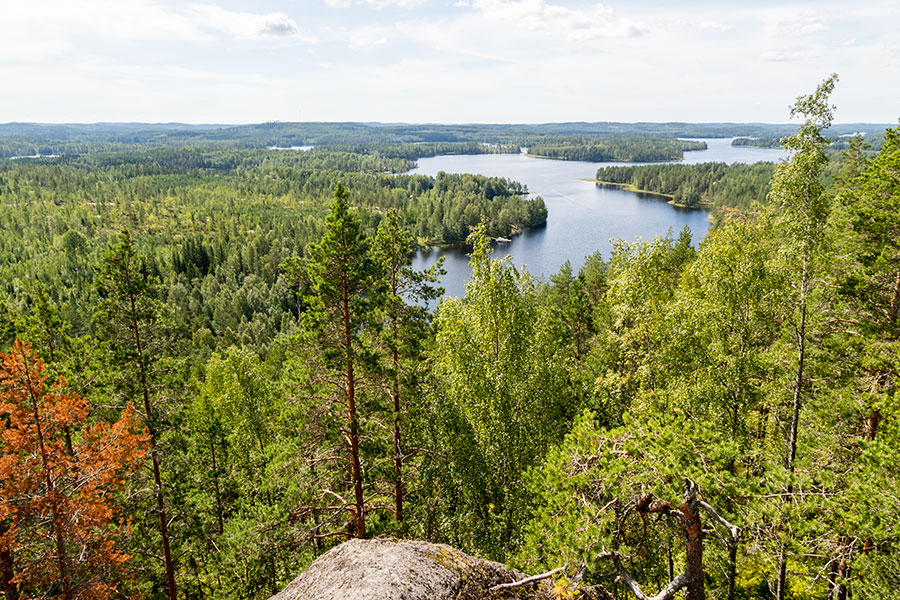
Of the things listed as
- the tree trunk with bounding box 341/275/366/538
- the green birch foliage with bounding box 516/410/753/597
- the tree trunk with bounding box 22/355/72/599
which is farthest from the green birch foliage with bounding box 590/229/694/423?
the tree trunk with bounding box 22/355/72/599

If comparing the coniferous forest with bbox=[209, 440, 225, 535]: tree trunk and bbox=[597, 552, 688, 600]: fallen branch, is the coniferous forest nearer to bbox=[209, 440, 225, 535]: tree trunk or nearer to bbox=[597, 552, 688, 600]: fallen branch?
bbox=[597, 552, 688, 600]: fallen branch

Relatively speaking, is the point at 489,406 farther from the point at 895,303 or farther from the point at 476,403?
the point at 895,303

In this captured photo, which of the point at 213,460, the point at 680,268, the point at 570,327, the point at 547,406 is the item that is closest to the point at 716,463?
the point at 547,406

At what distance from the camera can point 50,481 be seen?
31.9ft

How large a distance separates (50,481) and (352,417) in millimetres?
6016

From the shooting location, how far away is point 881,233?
1278 centimetres

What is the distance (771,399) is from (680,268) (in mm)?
27769

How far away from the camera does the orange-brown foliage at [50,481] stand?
9.40 m

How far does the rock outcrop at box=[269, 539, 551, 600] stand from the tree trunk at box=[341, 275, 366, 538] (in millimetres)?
4779

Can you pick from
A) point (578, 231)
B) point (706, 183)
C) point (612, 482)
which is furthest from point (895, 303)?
point (706, 183)

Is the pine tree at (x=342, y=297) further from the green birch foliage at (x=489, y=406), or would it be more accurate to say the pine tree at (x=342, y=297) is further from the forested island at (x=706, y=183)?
the forested island at (x=706, y=183)

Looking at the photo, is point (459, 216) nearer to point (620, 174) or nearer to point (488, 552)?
point (620, 174)

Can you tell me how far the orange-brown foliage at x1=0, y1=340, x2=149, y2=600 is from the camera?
9398mm

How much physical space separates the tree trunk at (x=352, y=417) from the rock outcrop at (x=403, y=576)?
15.7ft
